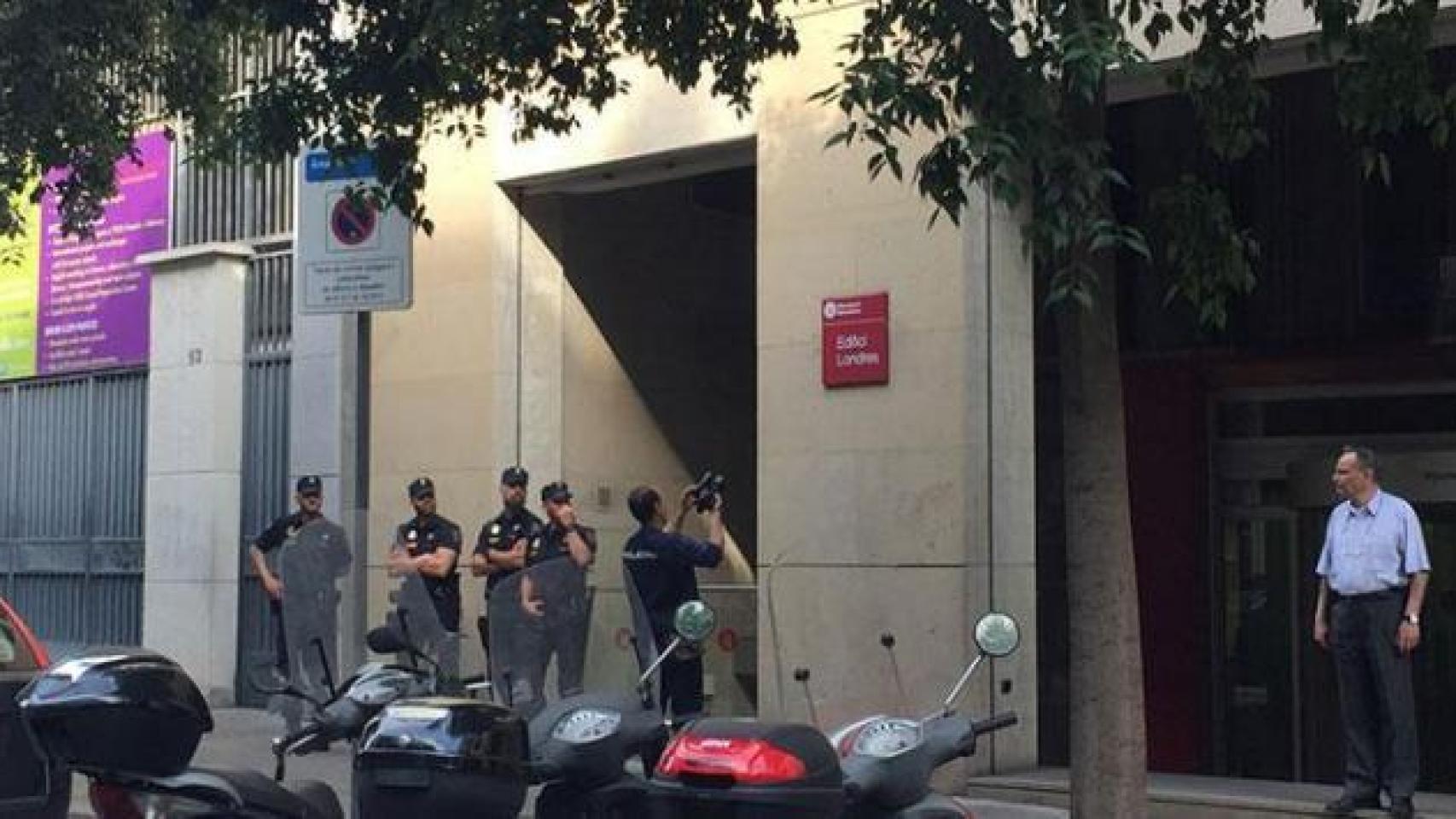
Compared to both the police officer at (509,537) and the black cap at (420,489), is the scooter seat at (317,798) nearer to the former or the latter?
the police officer at (509,537)

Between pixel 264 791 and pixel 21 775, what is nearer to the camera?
pixel 264 791

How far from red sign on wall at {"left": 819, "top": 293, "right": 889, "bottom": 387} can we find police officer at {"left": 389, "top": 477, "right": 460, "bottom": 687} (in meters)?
2.93

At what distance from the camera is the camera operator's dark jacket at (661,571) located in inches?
440

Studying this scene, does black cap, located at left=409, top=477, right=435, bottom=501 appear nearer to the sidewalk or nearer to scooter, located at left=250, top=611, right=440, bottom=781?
the sidewalk

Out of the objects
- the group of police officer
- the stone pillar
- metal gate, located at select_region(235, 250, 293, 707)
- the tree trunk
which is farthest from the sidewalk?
the stone pillar

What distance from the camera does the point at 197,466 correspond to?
1734cm

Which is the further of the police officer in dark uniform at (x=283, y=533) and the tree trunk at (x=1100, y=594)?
the police officer in dark uniform at (x=283, y=533)

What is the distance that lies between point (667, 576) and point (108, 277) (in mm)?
9564

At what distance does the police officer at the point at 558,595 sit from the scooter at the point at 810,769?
5.02 meters

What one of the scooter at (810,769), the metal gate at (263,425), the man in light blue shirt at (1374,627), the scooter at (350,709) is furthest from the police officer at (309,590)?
the scooter at (810,769)

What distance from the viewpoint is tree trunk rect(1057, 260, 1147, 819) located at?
679cm

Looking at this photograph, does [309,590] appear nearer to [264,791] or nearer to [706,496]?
[706,496]

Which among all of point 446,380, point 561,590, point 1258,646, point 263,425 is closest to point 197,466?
point 263,425

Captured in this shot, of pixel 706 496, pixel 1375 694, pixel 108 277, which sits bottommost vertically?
pixel 1375 694
